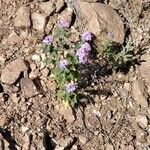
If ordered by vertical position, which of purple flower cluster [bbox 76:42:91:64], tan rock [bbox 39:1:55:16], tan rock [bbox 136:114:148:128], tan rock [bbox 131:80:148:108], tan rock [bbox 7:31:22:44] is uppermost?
tan rock [bbox 39:1:55:16]

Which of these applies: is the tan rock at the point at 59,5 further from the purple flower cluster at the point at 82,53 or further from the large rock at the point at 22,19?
the purple flower cluster at the point at 82,53

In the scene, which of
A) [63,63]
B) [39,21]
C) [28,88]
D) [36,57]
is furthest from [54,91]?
[39,21]

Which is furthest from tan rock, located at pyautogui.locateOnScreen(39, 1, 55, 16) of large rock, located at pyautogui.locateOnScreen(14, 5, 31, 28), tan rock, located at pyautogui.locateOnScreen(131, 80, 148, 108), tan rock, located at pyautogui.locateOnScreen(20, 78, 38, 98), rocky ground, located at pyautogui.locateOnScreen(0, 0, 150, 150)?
tan rock, located at pyautogui.locateOnScreen(131, 80, 148, 108)

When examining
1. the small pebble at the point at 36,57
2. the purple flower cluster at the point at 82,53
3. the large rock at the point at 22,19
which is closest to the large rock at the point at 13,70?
the small pebble at the point at 36,57

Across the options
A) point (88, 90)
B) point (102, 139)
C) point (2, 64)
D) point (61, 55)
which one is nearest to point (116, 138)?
point (102, 139)

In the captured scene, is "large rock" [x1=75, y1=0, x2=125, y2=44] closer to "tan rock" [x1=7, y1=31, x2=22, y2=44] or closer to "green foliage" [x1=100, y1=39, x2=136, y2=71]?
"green foliage" [x1=100, y1=39, x2=136, y2=71]

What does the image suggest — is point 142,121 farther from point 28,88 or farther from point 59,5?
point 59,5

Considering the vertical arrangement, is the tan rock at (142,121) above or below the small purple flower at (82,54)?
below

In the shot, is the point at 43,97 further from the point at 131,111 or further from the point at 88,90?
the point at 131,111
